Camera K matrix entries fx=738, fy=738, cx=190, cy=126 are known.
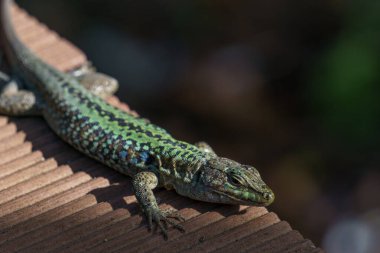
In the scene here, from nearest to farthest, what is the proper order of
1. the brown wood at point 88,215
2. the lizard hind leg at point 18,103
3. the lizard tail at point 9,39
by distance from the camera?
the brown wood at point 88,215 → the lizard hind leg at point 18,103 → the lizard tail at point 9,39

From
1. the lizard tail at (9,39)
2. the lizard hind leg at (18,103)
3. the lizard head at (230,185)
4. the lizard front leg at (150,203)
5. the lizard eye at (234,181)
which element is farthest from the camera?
the lizard tail at (9,39)

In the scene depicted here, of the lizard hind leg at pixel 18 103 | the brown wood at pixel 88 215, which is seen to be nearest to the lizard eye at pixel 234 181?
the brown wood at pixel 88 215

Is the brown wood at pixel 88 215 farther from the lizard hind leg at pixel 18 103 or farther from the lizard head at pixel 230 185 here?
the lizard hind leg at pixel 18 103

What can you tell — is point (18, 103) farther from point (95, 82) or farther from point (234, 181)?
point (234, 181)

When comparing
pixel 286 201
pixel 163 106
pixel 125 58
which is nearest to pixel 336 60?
pixel 286 201

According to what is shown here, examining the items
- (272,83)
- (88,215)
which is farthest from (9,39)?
(272,83)

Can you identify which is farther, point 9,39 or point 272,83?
point 272,83

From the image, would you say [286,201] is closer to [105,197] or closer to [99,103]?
[99,103]
